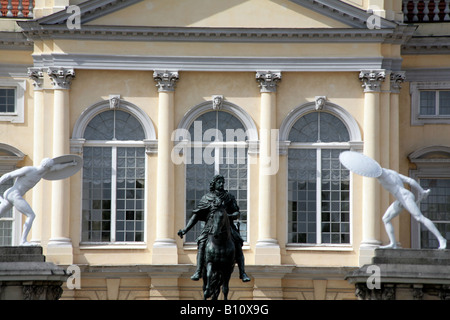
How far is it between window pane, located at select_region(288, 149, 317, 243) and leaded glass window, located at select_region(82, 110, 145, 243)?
4.45 meters

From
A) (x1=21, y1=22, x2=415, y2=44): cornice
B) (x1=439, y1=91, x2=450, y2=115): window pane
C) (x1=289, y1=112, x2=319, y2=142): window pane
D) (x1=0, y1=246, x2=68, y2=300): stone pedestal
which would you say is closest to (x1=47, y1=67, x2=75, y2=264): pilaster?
(x1=21, y1=22, x2=415, y2=44): cornice

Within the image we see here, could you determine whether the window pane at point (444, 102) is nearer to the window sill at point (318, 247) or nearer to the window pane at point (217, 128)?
the window sill at point (318, 247)

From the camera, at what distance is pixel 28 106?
4725 centimetres

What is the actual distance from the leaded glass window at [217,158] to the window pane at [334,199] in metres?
2.37

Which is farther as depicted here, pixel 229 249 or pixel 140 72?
pixel 140 72

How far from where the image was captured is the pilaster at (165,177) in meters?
45.5

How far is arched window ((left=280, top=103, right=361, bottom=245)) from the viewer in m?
46.2

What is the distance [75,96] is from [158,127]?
2638 millimetres

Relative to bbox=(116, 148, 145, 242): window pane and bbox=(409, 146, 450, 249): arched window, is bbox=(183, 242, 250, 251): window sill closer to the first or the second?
bbox=(116, 148, 145, 242): window pane

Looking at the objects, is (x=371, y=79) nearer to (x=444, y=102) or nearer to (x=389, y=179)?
(x=444, y=102)
